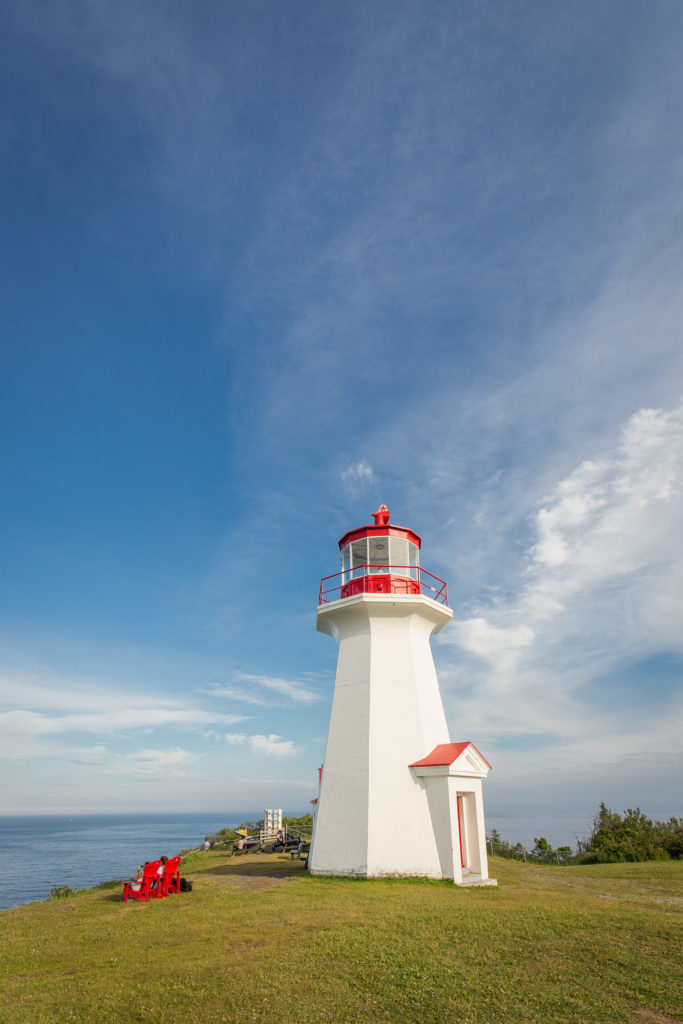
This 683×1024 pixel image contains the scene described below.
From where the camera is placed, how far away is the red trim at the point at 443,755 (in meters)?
15.4

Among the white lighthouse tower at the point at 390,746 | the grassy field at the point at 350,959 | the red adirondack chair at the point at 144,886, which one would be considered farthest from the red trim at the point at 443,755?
the red adirondack chair at the point at 144,886

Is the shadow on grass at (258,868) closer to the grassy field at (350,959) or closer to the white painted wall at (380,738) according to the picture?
the white painted wall at (380,738)

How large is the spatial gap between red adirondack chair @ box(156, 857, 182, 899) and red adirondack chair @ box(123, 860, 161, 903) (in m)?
0.21

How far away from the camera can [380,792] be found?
15.7 meters

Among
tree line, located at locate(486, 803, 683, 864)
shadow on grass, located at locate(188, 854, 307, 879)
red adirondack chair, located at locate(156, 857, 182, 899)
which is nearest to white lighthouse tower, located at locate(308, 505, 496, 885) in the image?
shadow on grass, located at locate(188, 854, 307, 879)

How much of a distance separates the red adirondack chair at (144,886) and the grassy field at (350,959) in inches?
30.5

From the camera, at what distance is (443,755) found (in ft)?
51.9

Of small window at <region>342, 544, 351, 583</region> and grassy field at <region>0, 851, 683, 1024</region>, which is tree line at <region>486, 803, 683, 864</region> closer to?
grassy field at <region>0, 851, 683, 1024</region>

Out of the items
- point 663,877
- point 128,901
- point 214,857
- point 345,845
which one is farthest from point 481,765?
point 214,857

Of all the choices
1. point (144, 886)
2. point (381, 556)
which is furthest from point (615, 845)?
point (144, 886)

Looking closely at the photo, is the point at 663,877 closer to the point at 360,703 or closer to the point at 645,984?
the point at 360,703

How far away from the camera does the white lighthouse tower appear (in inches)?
599

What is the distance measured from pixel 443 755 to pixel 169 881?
7.50 meters

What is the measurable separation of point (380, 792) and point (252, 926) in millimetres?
6469
